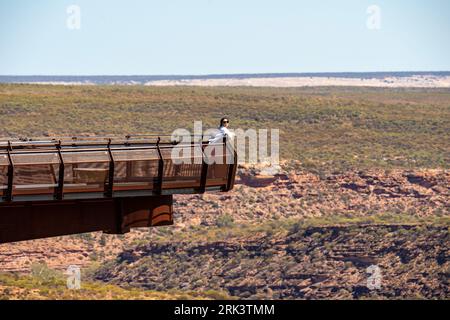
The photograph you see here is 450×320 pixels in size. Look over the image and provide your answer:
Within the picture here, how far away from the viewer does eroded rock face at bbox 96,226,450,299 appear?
88.4 m

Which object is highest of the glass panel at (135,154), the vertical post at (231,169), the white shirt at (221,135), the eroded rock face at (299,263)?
the white shirt at (221,135)

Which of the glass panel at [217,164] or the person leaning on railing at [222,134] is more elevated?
the person leaning on railing at [222,134]

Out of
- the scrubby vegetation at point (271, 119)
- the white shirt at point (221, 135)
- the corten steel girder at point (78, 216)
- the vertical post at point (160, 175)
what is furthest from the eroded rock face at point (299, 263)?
the vertical post at point (160, 175)

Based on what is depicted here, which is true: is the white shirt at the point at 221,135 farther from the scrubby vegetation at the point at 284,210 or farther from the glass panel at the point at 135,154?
the scrubby vegetation at the point at 284,210

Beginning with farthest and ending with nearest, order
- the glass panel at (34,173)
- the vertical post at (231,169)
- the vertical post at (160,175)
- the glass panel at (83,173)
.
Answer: the vertical post at (231,169) < the vertical post at (160,175) < the glass panel at (83,173) < the glass panel at (34,173)

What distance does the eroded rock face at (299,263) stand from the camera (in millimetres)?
88438

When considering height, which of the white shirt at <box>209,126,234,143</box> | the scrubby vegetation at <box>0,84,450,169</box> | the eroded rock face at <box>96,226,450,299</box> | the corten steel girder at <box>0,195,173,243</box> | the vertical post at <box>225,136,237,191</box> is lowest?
the eroded rock face at <box>96,226,450,299</box>

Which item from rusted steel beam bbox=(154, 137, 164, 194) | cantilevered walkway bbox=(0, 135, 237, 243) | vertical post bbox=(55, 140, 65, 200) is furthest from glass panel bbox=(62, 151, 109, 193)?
rusted steel beam bbox=(154, 137, 164, 194)

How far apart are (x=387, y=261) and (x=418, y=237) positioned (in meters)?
2.51

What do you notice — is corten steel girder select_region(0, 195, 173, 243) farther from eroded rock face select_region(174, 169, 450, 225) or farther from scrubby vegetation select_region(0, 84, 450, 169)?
scrubby vegetation select_region(0, 84, 450, 169)

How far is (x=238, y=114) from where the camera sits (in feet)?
427

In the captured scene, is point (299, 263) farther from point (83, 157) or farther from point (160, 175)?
point (83, 157)

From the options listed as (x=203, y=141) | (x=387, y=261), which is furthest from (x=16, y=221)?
(x=387, y=261)

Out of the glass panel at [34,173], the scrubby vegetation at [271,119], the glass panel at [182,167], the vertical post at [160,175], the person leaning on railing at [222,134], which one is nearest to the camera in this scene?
the glass panel at [34,173]
